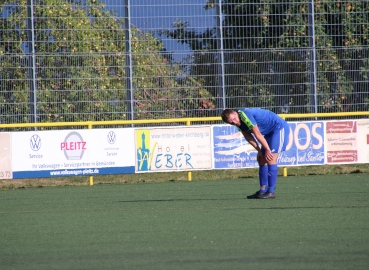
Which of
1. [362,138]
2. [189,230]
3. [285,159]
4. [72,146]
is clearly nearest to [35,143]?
[72,146]

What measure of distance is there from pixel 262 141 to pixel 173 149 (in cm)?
544

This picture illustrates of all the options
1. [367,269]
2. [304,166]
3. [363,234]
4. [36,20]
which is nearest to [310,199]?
[363,234]

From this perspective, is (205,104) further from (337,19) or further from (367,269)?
(367,269)

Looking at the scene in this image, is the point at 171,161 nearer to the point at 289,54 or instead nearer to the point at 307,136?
the point at 307,136

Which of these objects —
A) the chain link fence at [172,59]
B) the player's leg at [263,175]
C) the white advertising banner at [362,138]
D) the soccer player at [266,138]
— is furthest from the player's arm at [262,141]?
the white advertising banner at [362,138]

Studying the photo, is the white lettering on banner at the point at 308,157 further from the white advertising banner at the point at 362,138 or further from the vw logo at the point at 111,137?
the vw logo at the point at 111,137

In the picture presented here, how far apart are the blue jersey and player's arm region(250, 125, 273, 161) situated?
0.07 meters

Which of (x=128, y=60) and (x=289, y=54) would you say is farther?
(x=289, y=54)

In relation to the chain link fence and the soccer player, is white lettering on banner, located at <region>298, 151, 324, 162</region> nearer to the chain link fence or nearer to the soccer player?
the chain link fence

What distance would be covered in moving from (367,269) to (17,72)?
1164 centimetres

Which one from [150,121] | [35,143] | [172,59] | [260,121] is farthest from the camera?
[172,59]

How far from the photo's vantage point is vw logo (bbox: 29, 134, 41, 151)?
1551 cm

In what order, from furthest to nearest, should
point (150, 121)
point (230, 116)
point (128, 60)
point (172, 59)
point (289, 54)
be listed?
point (289, 54) → point (128, 60) → point (172, 59) → point (150, 121) → point (230, 116)

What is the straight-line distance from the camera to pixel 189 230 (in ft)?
26.3
